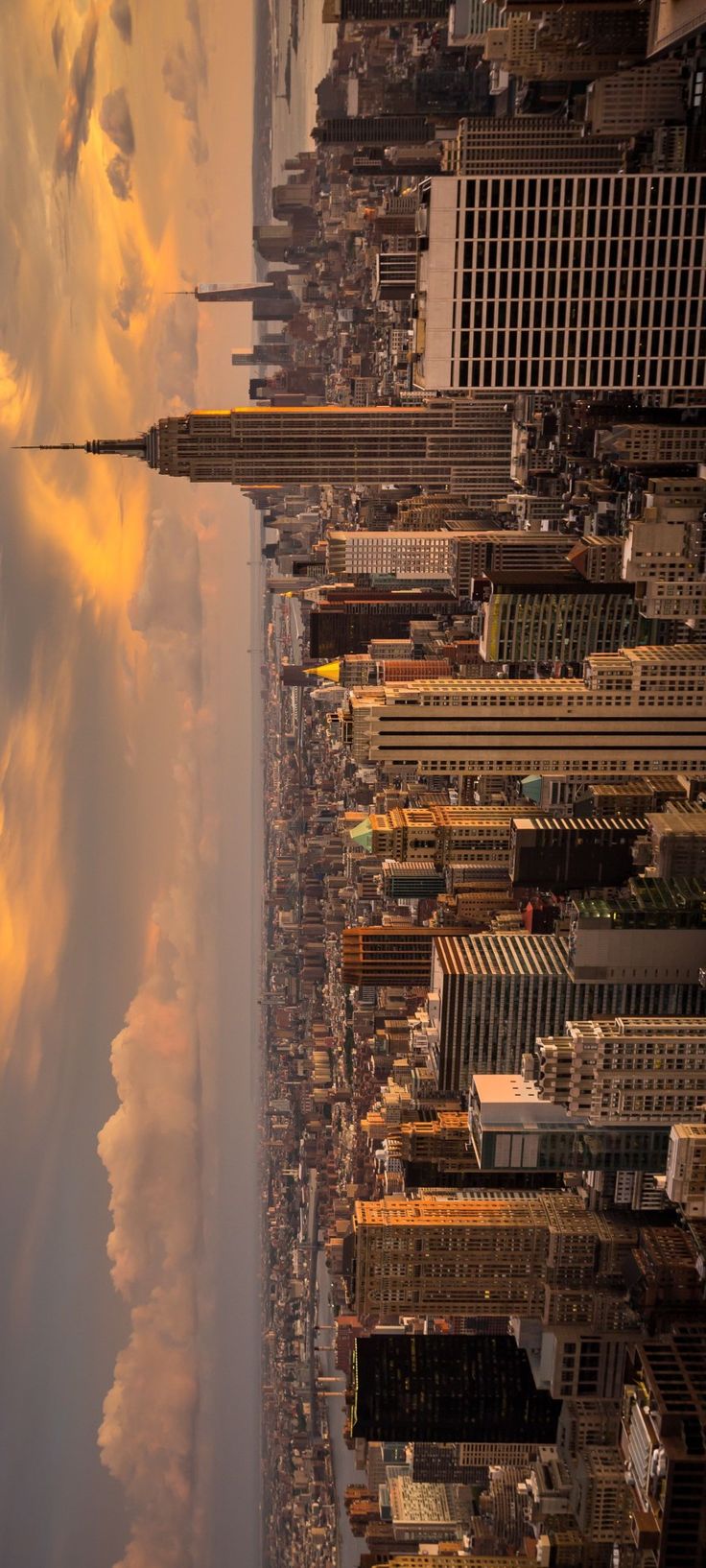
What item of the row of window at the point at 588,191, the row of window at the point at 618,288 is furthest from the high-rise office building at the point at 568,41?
the row of window at the point at 618,288

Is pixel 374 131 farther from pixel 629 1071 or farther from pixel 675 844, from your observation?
pixel 629 1071

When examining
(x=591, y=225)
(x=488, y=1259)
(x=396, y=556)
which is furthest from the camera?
(x=396, y=556)

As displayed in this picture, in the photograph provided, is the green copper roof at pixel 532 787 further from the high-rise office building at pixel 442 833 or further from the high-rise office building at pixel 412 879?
the high-rise office building at pixel 412 879

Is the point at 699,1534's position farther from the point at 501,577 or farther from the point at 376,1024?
the point at 376,1024

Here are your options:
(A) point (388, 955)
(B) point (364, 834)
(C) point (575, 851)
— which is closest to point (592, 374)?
(C) point (575, 851)

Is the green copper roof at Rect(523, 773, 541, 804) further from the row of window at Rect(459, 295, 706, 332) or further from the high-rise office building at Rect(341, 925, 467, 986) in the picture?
the row of window at Rect(459, 295, 706, 332)
